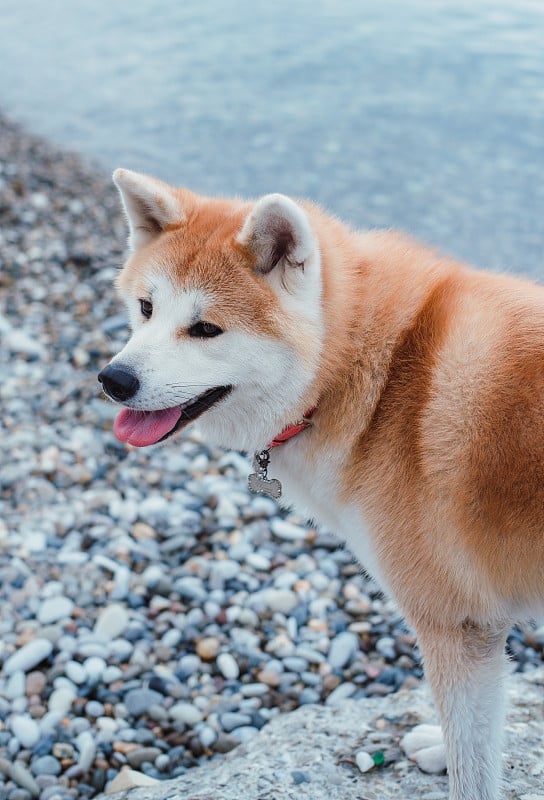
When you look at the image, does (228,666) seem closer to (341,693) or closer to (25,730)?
(341,693)

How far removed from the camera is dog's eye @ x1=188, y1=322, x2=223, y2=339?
2604mm

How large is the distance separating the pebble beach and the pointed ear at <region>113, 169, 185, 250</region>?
184cm

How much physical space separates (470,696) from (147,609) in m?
1.89

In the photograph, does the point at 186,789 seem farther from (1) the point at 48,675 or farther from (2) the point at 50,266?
(2) the point at 50,266

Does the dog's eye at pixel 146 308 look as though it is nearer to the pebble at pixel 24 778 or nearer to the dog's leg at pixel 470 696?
the dog's leg at pixel 470 696

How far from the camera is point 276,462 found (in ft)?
9.08

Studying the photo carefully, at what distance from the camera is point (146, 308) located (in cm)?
281

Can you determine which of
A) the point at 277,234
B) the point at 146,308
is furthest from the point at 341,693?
the point at 277,234

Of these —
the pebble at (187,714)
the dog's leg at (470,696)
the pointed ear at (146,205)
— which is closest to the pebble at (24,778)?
the pebble at (187,714)

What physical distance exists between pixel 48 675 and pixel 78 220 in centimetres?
551

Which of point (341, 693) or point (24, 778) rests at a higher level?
point (24, 778)

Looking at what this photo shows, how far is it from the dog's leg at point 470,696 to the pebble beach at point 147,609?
81 centimetres

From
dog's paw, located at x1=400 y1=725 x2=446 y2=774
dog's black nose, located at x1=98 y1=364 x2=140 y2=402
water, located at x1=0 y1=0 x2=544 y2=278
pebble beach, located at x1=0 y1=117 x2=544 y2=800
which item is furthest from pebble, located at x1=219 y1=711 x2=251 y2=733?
water, located at x1=0 y1=0 x2=544 y2=278

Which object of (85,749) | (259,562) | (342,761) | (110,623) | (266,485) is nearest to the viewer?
(266,485)
